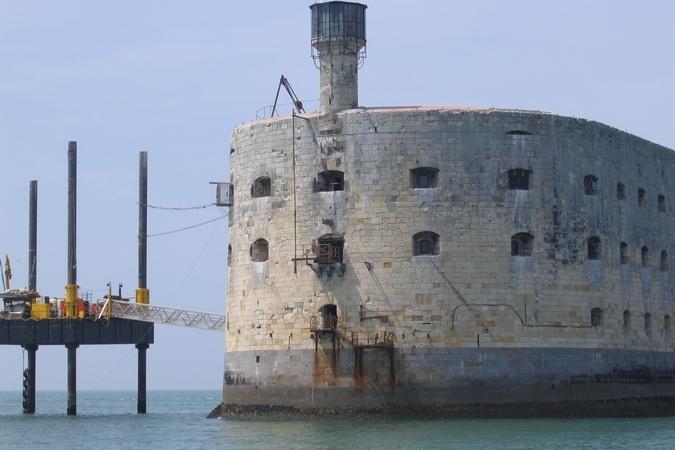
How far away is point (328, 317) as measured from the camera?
160 ft

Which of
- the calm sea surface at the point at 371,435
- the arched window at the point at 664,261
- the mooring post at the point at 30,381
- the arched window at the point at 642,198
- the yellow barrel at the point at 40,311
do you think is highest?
the arched window at the point at 642,198

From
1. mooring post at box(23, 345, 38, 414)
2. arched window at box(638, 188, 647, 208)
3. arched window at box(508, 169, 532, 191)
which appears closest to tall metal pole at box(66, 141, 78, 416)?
mooring post at box(23, 345, 38, 414)

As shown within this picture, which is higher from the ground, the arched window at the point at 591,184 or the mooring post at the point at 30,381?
the arched window at the point at 591,184

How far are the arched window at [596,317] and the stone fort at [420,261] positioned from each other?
63 mm

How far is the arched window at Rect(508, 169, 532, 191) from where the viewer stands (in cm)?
4960

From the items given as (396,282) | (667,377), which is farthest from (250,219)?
(667,377)

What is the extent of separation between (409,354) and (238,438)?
5565 mm

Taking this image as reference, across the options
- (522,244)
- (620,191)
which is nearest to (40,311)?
(522,244)

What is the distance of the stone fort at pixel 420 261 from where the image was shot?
158 feet

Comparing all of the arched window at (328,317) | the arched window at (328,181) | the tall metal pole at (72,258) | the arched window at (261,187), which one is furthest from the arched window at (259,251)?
the tall metal pole at (72,258)

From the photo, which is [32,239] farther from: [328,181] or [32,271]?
[328,181]

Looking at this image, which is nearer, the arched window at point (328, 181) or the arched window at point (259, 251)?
the arched window at point (328, 181)

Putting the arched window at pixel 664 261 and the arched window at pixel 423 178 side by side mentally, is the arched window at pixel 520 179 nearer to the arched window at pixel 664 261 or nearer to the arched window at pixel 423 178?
the arched window at pixel 423 178

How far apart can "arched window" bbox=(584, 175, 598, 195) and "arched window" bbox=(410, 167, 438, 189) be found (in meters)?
5.17
